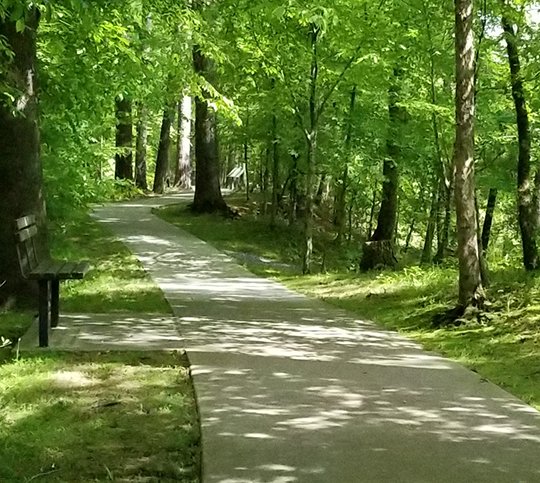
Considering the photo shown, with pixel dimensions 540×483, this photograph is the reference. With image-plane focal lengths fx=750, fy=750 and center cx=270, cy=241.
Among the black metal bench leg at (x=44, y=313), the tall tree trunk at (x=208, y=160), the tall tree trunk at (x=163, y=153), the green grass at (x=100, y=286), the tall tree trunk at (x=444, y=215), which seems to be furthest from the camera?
the tall tree trunk at (x=163, y=153)

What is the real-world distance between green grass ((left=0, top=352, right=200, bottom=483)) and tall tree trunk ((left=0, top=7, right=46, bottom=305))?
2.24 metres

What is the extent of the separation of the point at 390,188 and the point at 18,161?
10.4m

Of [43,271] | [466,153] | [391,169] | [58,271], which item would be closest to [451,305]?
[466,153]

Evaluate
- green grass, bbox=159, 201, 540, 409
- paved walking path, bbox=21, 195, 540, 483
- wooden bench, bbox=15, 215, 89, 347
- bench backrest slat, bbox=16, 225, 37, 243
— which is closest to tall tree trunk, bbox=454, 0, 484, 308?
green grass, bbox=159, 201, 540, 409

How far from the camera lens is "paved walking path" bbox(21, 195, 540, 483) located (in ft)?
12.7

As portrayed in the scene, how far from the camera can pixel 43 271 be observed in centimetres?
638

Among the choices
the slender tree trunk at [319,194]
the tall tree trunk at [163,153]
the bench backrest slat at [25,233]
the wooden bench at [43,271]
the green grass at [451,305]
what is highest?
the tall tree trunk at [163,153]

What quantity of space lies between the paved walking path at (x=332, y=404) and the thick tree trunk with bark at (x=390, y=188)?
4.76 metres

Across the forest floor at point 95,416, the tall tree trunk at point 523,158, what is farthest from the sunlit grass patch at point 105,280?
the tall tree trunk at point 523,158

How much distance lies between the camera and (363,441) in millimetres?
4262

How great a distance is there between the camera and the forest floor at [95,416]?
3842mm

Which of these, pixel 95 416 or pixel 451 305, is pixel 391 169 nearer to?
pixel 451 305

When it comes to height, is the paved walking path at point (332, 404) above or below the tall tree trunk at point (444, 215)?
below

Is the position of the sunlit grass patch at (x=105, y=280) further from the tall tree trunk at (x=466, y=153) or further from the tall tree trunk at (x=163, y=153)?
the tall tree trunk at (x=163, y=153)
